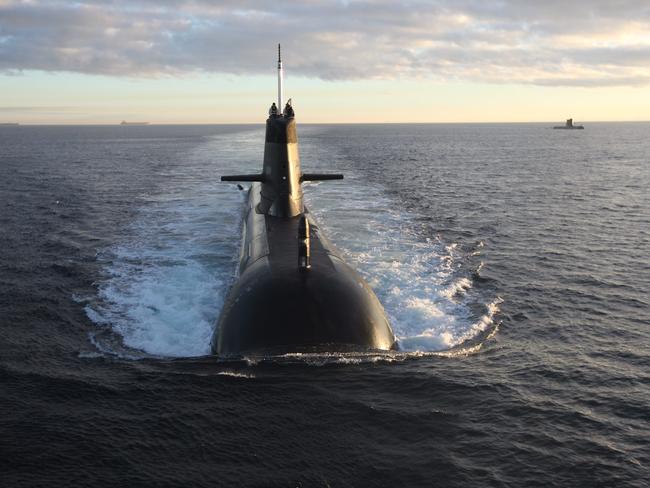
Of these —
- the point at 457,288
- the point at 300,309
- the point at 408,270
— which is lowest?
the point at 457,288

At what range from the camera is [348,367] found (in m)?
16.5

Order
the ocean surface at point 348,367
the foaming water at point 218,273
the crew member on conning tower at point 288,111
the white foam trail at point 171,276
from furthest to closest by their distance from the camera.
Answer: the crew member on conning tower at point 288,111 < the foaming water at point 218,273 < the white foam trail at point 171,276 < the ocean surface at point 348,367

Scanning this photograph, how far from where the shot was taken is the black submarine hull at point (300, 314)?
17.2 metres

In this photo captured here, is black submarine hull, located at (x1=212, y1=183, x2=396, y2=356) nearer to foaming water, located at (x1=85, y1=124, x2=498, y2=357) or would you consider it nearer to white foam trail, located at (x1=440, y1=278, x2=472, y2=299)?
foaming water, located at (x1=85, y1=124, x2=498, y2=357)

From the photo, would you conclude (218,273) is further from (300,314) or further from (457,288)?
(300,314)

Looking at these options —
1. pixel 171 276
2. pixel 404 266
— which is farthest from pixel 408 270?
pixel 171 276

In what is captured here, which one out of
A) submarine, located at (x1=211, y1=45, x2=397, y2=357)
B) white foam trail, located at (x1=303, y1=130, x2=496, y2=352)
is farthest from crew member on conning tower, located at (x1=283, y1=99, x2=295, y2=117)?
submarine, located at (x1=211, y1=45, x2=397, y2=357)

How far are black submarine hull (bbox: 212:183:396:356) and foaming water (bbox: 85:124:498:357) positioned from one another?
1.45 meters

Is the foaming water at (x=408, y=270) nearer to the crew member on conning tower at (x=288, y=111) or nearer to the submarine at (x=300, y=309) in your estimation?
the submarine at (x=300, y=309)

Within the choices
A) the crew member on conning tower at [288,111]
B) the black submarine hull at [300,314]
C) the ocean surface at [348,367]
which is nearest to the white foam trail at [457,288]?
the ocean surface at [348,367]

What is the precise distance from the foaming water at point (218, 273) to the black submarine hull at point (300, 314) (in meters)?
1.45

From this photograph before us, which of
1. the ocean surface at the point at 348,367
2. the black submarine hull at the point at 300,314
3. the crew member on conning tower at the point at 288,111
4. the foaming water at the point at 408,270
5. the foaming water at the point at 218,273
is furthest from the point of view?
the crew member on conning tower at the point at 288,111

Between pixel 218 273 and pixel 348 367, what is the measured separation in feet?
41.7

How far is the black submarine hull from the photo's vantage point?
17.2m
